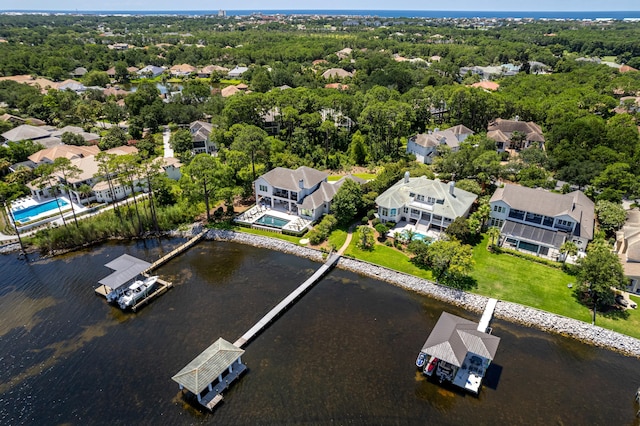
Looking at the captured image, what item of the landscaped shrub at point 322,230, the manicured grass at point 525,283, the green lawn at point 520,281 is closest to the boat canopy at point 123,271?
the landscaped shrub at point 322,230

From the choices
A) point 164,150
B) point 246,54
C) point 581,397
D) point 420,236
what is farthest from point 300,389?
point 246,54

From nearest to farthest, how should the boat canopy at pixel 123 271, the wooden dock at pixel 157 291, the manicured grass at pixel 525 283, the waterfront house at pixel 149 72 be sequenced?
the manicured grass at pixel 525 283, the wooden dock at pixel 157 291, the boat canopy at pixel 123 271, the waterfront house at pixel 149 72

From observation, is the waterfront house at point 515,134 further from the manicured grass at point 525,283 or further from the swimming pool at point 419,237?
the manicured grass at point 525,283

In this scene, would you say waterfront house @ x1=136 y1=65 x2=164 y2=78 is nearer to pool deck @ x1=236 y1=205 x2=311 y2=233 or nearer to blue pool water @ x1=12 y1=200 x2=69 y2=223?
blue pool water @ x1=12 y1=200 x2=69 y2=223

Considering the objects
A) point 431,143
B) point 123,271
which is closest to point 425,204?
point 431,143

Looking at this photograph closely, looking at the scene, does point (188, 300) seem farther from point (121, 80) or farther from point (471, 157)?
point (121, 80)

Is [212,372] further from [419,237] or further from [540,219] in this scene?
[540,219]
